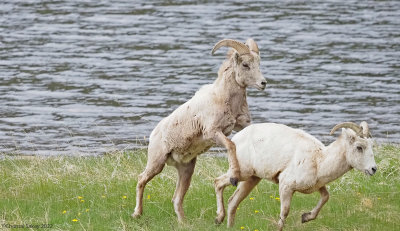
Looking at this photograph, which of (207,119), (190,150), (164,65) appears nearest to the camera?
(207,119)

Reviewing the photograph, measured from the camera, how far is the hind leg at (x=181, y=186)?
36.7 feet

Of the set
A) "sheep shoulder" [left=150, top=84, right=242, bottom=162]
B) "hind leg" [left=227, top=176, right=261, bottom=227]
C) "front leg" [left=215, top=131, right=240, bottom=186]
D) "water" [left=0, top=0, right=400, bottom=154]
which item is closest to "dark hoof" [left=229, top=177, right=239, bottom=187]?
"front leg" [left=215, top=131, right=240, bottom=186]

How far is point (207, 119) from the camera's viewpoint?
1098 cm

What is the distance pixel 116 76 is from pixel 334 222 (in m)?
11.5

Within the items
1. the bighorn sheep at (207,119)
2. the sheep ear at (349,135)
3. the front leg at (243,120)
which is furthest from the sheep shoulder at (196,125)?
the sheep ear at (349,135)

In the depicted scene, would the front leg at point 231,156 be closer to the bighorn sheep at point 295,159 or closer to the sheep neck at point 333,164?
the bighorn sheep at point 295,159

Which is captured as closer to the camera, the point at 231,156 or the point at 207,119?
the point at 231,156

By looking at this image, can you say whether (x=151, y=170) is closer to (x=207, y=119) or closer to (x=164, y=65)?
(x=207, y=119)

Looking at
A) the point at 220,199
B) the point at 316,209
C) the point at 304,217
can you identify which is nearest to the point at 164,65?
the point at 220,199

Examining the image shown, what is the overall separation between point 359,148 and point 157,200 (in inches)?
120

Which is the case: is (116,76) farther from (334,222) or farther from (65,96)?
(334,222)

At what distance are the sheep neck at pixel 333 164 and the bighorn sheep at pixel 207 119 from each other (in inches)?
49.6

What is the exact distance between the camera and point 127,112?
62.3 ft

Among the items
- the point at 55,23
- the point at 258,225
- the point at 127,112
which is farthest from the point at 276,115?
the point at 55,23
